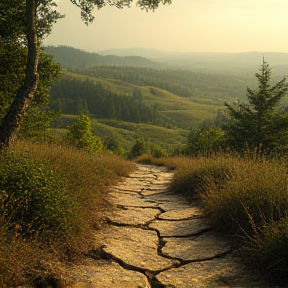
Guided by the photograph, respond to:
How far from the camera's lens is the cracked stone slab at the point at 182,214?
583 cm

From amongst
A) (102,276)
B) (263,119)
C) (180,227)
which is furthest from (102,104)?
(102,276)

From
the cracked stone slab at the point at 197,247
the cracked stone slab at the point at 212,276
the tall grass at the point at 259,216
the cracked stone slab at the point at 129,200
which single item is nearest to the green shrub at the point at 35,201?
the cracked stone slab at the point at 212,276

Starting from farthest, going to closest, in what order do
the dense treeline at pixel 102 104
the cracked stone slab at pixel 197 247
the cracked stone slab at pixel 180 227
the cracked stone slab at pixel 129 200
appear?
the dense treeline at pixel 102 104 < the cracked stone slab at pixel 129 200 < the cracked stone slab at pixel 180 227 < the cracked stone slab at pixel 197 247

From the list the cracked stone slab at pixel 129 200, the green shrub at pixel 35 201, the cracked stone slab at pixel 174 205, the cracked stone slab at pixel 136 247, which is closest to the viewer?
the green shrub at pixel 35 201

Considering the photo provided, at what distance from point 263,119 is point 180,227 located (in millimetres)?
12184

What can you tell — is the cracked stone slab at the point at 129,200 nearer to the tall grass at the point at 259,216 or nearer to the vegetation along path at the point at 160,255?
the vegetation along path at the point at 160,255

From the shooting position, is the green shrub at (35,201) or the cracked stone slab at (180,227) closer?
the green shrub at (35,201)

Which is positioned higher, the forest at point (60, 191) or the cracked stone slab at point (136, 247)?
the forest at point (60, 191)

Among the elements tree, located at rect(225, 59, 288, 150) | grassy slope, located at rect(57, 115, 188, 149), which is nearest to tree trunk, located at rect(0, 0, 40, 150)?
tree, located at rect(225, 59, 288, 150)

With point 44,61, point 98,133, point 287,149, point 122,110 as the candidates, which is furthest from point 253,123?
point 122,110

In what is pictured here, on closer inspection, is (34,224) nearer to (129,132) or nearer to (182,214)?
(182,214)

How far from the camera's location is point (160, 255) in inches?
159

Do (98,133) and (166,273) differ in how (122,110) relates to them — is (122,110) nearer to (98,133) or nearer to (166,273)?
(98,133)

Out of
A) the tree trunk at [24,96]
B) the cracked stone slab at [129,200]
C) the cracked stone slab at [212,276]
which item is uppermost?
the tree trunk at [24,96]
